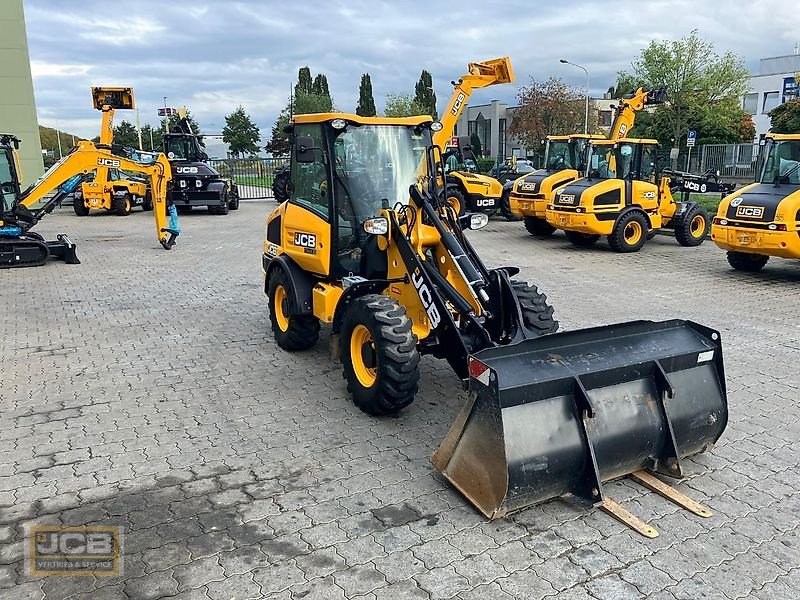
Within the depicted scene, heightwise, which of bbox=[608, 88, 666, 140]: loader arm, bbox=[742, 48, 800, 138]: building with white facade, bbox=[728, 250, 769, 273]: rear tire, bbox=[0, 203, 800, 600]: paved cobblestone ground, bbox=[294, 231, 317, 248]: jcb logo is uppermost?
bbox=[742, 48, 800, 138]: building with white facade

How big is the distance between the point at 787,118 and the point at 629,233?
20533mm

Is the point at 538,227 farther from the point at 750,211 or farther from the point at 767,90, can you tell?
the point at 767,90

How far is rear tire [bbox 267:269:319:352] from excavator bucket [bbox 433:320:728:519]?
2.83 m

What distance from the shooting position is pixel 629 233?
13.9 metres

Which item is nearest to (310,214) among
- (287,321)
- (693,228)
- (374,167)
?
(374,167)

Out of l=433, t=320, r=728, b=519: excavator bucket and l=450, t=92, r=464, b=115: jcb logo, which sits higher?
l=450, t=92, r=464, b=115: jcb logo

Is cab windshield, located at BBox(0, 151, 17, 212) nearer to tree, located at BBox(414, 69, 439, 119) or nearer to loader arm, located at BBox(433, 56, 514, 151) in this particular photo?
loader arm, located at BBox(433, 56, 514, 151)

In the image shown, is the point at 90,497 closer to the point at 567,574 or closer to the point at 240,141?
the point at 567,574

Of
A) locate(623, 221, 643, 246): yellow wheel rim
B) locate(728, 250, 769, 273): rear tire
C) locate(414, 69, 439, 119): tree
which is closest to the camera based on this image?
locate(728, 250, 769, 273): rear tire

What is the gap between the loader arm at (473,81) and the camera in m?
14.4

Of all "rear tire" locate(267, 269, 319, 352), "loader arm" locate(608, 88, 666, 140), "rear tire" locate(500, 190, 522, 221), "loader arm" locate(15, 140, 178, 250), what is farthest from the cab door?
"rear tire" locate(500, 190, 522, 221)

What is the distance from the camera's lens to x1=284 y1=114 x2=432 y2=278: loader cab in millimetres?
5801

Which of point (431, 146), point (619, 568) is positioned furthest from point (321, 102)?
point (619, 568)

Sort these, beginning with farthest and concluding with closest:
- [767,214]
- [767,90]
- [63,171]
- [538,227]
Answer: [767,90] < [538,227] < [63,171] < [767,214]
